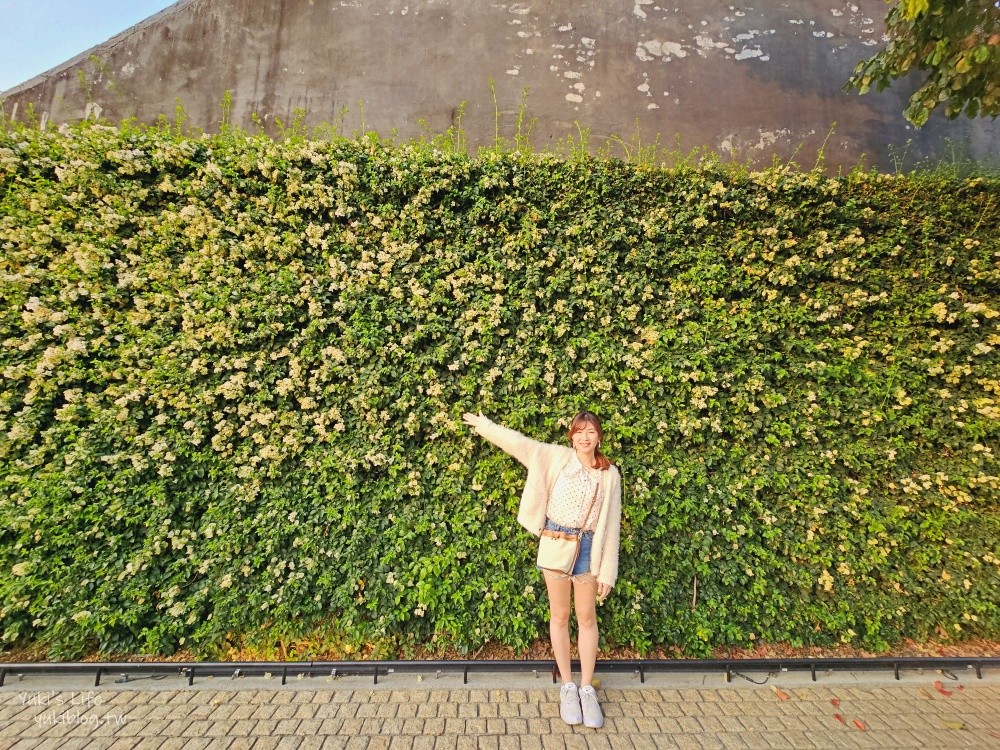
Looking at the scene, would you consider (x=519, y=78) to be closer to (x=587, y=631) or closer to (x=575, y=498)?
(x=575, y=498)

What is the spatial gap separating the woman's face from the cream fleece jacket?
0.14 meters

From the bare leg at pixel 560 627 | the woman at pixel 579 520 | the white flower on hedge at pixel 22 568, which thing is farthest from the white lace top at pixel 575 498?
the white flower on hedge at pixel 22 568

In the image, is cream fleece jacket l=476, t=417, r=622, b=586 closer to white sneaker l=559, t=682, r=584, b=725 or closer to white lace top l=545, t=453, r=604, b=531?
white lace top l=545, t=453, r=604, b=531

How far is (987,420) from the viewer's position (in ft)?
12.8

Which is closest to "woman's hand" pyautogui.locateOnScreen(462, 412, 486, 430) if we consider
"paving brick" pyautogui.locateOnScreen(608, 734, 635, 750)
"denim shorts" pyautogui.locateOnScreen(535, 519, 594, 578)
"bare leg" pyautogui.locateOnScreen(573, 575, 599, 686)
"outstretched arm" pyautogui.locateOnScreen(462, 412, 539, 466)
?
"outstretched arm" pyautogui.locateOnScreen(462, 412, 539, 466)

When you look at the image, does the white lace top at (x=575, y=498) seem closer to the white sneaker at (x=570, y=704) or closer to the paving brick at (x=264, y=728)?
the white sneaker at (x=570, y=704)

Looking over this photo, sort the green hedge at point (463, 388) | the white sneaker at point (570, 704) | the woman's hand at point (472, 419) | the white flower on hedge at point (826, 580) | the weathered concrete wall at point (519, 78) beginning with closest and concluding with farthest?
the white sneaker at point (570, 704) → the woman's hand at point (472, 419) → the green hedge at point (463, 388) → the white flower on hedge at point (826, 580) → the weathered concrete wall at point (519, 78)

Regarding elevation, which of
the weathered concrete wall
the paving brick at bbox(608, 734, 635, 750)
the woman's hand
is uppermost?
the weathered concrete wall

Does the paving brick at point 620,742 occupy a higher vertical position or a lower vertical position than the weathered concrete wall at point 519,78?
lower

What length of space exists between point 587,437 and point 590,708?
184 cm

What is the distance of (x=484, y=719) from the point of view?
308 cm

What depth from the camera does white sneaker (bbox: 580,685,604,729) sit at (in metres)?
3.02

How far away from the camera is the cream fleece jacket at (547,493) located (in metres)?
3.06

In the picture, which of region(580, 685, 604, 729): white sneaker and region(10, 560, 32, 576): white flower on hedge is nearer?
region(580, 685, 604, 729): white sneaker
